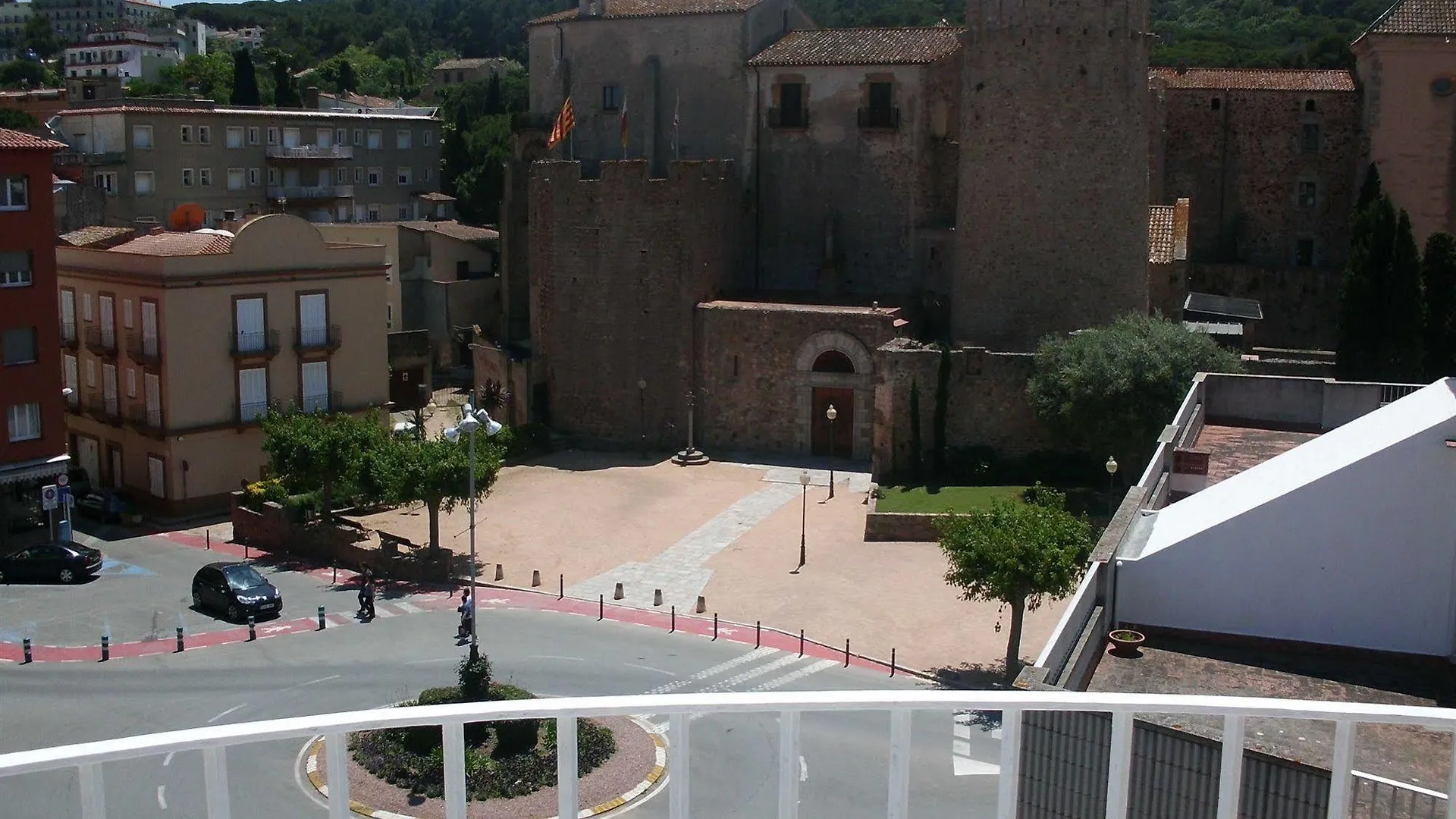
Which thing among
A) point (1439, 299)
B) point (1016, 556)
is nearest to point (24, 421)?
point (1016, 556)

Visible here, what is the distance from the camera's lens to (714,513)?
3509cm

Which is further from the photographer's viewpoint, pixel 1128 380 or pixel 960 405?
pixel 960 405

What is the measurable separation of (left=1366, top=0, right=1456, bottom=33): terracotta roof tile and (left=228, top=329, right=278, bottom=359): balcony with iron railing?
3126 centimetres

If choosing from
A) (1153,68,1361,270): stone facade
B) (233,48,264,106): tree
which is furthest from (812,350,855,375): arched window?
(233,48,264,106): tree

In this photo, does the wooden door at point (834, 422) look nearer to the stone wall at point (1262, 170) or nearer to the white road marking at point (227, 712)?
the stone wall at point (1262, 170)

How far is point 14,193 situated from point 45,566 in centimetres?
840

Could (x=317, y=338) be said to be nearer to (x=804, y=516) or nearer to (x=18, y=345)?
(x=18, y=345)

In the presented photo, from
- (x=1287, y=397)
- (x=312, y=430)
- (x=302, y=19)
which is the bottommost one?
(x=312, y=430)

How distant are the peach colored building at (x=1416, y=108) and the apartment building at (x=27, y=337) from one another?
35064mm

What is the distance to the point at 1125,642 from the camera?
45.6 ft

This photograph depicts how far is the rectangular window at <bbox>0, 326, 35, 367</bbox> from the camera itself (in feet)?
106

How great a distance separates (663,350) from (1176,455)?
22.9 meters

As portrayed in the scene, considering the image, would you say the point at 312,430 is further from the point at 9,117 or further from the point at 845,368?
the point at 9,117

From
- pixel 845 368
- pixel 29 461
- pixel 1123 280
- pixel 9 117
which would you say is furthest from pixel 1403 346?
pixel 9 117
